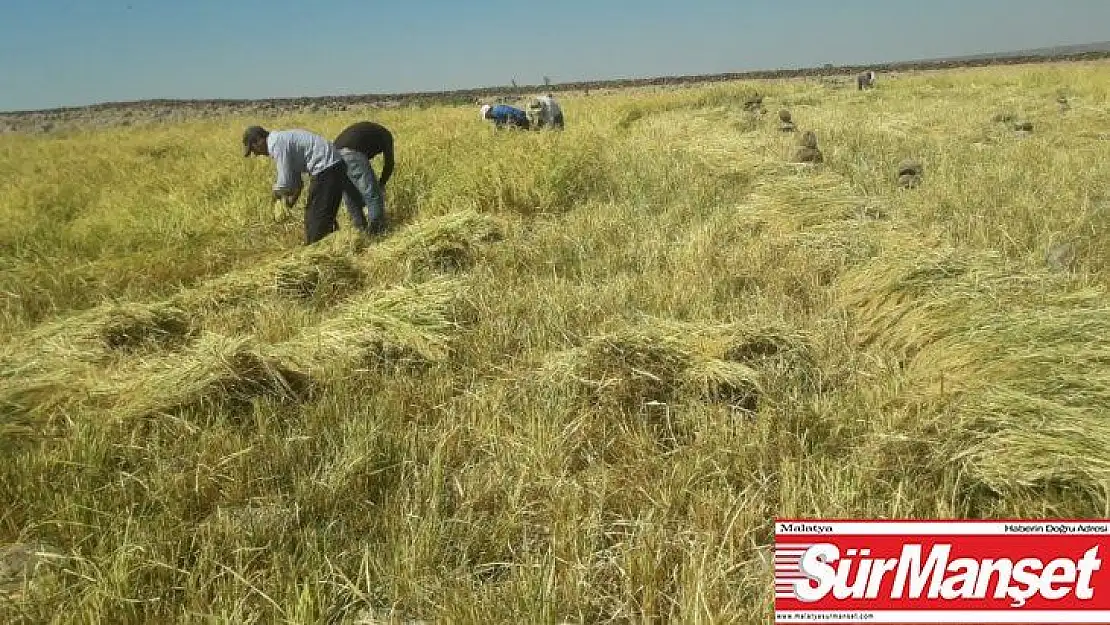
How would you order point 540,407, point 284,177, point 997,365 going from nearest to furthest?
point 997,365
point 540,407
point 284,177

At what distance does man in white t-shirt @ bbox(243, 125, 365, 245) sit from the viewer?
18.4 feet

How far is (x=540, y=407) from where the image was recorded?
99.5 inches

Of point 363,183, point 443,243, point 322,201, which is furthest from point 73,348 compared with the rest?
point 363,183

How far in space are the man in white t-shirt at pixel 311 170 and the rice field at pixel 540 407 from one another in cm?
63

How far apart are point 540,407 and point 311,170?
4356mm

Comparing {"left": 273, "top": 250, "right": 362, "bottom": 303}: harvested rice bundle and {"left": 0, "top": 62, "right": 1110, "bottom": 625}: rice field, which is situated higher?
{"left": 273, "top": 250, "right": 362, "bottom": 303}: harvested rice bundle

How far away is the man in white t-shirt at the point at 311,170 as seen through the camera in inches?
221

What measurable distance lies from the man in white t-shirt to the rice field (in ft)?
2.06

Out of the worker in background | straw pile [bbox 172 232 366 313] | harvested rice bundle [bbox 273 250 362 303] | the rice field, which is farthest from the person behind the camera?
the worker in background

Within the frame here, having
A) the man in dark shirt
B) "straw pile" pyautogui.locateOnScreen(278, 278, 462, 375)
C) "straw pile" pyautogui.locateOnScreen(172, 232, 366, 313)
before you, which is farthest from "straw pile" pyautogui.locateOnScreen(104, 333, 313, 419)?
the man in dark shirt

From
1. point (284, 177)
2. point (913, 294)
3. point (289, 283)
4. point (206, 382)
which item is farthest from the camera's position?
point (284, 177)

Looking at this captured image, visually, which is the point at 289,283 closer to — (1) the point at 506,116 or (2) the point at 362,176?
(2) the point at 362,176

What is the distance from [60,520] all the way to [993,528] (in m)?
2.54

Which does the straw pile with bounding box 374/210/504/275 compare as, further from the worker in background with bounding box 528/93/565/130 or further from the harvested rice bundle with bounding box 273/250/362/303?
the worker in background with bounding box 528/93/565/130
